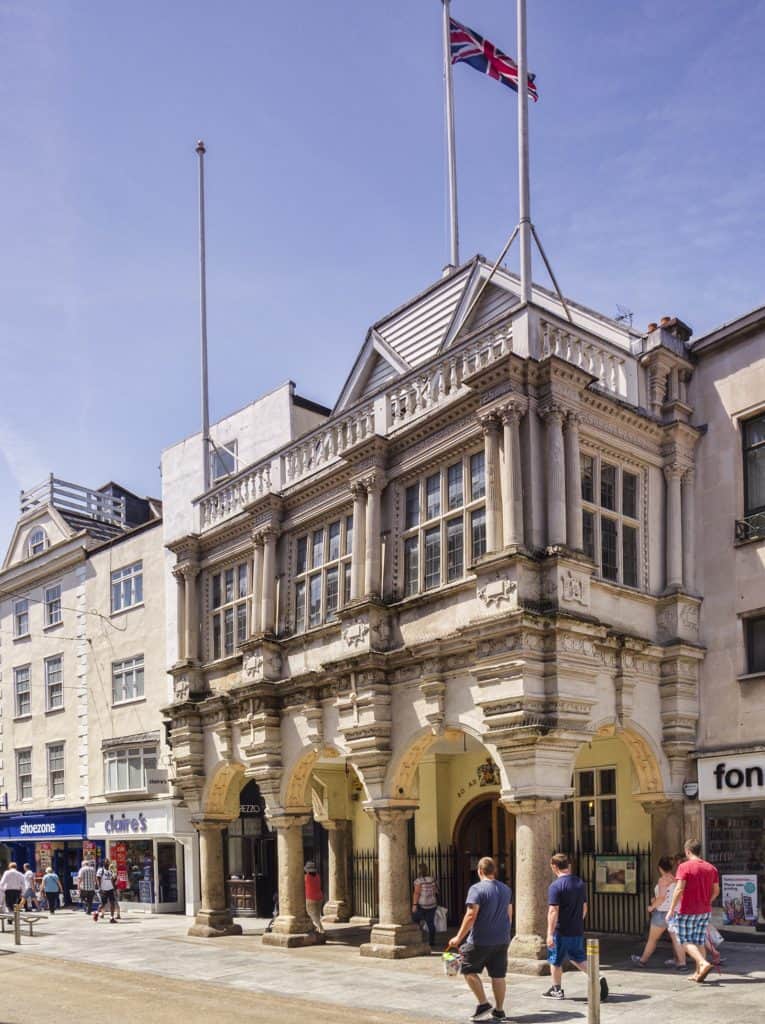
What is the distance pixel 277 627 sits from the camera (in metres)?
22.8

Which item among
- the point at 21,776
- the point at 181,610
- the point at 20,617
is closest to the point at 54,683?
the point at 20,617

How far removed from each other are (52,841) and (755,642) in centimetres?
2590

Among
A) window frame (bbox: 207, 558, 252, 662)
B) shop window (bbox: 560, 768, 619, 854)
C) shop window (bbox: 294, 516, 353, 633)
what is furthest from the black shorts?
window frame (bbox: 207, 558, 252, 662)

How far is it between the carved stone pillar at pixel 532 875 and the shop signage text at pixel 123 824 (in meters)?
17.3

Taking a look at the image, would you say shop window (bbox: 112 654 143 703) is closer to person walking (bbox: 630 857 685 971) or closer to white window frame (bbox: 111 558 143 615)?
white window frame (bbox: 111 558 143 615)

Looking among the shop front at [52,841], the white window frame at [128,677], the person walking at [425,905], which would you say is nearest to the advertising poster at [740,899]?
the person walking at [425,905]

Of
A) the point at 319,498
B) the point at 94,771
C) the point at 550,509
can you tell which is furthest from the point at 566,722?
the point at 94,771

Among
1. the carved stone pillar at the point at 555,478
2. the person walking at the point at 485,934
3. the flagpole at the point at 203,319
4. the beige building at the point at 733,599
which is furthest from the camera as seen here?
the flagpole at the point at 203,319

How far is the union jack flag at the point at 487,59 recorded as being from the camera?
71.5ft

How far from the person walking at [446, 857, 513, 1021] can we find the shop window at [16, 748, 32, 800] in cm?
2815

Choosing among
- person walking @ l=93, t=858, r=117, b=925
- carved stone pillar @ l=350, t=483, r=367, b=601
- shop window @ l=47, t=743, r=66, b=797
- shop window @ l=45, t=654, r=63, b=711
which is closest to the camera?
carved stone pillar @ l=350, t=483, r=367, b=601

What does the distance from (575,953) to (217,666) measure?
12.6 metres

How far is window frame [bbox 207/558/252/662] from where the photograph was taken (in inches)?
949

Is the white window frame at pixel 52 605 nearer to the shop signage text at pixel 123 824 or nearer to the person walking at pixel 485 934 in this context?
the shop signage text at pixel 123 824
